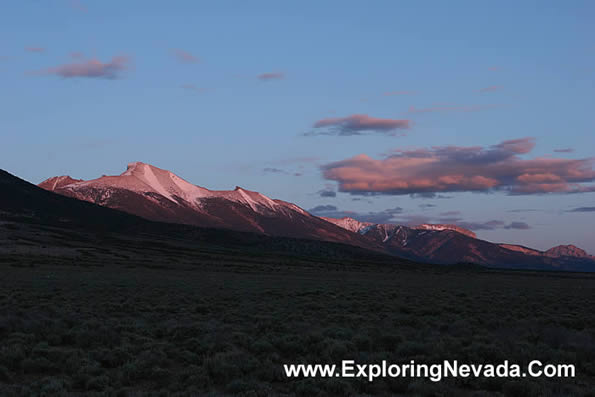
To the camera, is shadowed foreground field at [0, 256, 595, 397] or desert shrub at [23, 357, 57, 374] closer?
shadowed foreground field at [0, 256, 595, 397]

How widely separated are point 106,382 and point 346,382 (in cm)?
487

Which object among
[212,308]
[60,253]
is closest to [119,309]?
[212,308]

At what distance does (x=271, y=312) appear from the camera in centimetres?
2356

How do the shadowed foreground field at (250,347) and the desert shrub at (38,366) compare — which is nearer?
the shadowed foreground field at (250,347)

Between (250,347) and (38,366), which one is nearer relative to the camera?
(38,366)

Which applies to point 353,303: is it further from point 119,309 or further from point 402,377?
point 402,377

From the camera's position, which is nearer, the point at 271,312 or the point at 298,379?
the point at 298,379

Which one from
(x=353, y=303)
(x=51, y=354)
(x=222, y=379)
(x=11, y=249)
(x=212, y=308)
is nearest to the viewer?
(x=222, y=379)

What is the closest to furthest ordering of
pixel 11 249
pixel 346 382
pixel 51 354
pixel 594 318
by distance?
pixel 346 382 < pixel 51 354 < pixel 594 318 < pixel 11 249

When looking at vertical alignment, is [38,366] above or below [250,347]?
below

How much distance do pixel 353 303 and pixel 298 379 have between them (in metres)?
17.0

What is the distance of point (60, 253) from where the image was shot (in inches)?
3617

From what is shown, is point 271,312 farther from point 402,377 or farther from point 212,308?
point 402,377

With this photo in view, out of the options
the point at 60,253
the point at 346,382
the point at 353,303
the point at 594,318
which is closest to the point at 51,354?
the point at 346,382
